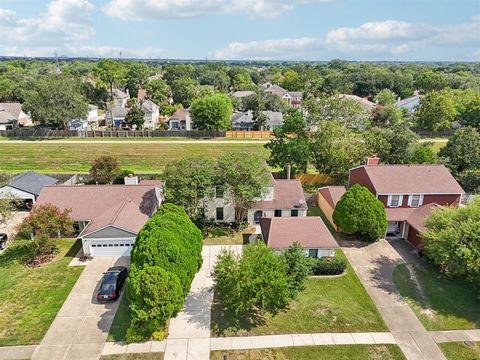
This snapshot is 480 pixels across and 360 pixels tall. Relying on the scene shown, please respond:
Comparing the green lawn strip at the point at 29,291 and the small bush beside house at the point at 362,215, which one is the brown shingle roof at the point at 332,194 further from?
the green lawn strip at the point at 29,291

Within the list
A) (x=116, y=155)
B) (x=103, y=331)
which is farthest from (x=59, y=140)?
(x=103, y=331)

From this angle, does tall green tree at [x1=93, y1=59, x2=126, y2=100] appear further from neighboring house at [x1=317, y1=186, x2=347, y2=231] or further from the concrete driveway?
the concrete driveway

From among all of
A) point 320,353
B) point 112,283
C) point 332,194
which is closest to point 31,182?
point 112,283

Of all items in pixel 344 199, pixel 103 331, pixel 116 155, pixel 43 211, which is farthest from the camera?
pixel 116 155

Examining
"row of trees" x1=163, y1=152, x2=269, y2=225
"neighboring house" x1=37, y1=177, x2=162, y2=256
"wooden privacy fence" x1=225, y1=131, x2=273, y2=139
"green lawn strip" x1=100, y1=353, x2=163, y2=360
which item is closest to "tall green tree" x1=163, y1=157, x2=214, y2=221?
"row of trees" x1=163, y1=152, x2=269, y2=225

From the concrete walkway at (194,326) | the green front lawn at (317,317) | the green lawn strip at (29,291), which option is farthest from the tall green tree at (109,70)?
the green front lawn at (317,317)

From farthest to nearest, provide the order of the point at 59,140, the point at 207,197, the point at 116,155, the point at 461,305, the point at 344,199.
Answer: the point at 59,140, the point at 116,155, the point at 207,197, the point at 344,199, the point at 461,305

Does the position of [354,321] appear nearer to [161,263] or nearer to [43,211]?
[161,263]

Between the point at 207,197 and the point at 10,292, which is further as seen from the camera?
the point at 207,197
